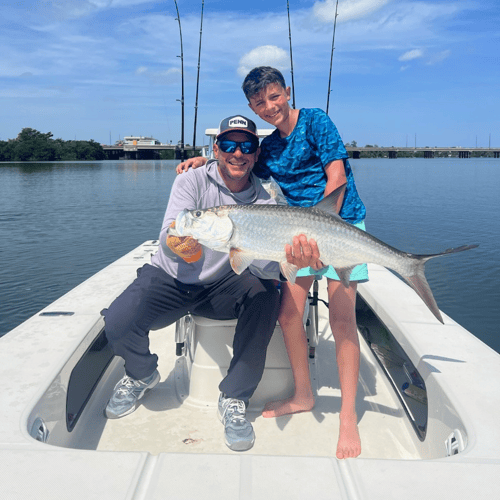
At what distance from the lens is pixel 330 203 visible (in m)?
2.47

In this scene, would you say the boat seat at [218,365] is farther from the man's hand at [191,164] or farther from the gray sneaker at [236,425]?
the man's hand at [191,164]

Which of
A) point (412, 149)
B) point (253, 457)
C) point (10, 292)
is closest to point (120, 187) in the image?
point (10, 292)

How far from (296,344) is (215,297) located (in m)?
0.57

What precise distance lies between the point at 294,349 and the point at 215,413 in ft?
2.17

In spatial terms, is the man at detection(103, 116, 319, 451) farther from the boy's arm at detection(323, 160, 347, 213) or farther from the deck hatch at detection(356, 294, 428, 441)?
the deck hatch at detection(356, 294, 428, 441)

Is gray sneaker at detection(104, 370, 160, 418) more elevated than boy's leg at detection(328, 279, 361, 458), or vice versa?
boy's leg at detection(328, 279, 361, 458)

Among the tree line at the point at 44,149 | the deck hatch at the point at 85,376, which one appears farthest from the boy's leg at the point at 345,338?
the tree line at the point at 44,149

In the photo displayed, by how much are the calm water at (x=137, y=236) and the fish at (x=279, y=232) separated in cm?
570

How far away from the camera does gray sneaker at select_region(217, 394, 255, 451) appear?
8.43ft

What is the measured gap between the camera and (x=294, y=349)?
2863 millimetres

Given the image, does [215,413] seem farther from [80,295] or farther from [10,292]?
[10,292]

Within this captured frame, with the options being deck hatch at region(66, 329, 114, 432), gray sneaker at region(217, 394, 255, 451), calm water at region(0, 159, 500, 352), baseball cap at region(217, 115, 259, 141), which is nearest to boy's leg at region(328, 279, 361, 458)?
gray sneaker at region(217, 394, 255, 451)

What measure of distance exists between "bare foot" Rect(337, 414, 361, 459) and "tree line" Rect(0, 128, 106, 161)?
3797 inches

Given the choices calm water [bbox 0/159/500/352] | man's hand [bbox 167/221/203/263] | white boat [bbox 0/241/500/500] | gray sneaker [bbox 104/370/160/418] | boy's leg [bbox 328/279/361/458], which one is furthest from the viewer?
calm water [bbox 0/159/500/352]
